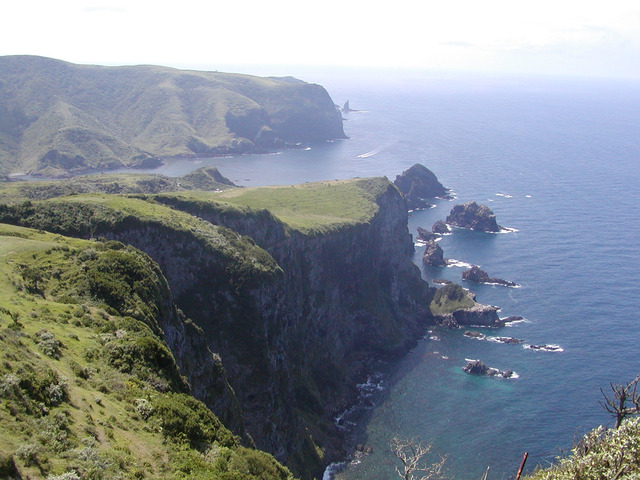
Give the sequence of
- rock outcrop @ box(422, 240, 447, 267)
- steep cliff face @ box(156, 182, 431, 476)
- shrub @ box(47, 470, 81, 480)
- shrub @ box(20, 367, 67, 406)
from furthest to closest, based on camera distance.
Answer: rock outcrop @ box(422, 240, 447, 267)
steep cliff face @ box(156, 182, 431, 476)
shrub @ box(20, 367, 67, 406)
shrub @ box(47, 470, 81, 480)

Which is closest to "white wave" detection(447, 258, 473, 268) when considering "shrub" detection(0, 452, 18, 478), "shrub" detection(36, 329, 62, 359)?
"shrub" detection(36, 329, 62, 359)

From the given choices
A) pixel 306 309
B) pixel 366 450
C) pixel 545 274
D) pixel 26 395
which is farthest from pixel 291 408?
pixel 545 274

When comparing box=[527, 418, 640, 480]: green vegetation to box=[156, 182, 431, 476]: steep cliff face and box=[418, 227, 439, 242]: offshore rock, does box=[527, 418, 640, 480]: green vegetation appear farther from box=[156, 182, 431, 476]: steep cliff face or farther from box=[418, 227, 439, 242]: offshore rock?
→ box=[418, 227, 439, 242]: offshore rock

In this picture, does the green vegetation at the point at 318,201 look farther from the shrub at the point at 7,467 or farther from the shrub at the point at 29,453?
the shrub at the point at 7,467

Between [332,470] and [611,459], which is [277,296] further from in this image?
[611,459]

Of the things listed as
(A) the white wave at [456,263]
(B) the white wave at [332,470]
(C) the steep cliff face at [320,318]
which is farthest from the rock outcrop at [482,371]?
(A) the white wave at [456,263]
